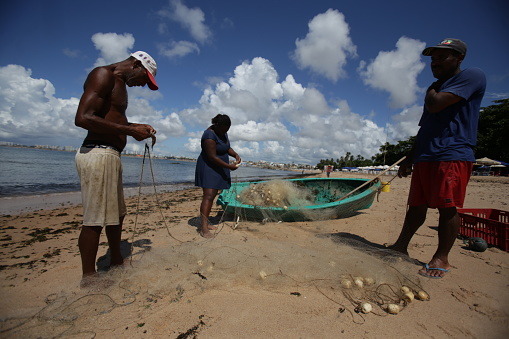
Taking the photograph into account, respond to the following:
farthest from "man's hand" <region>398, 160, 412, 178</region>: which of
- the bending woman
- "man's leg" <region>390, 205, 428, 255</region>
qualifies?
the bending woman

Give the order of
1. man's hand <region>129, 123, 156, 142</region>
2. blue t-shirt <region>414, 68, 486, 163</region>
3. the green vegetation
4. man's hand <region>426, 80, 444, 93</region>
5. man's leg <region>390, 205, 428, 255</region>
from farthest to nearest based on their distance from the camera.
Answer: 1. the green vegetation
2. man's leg <region>390, 205, 428, 255</region>
3. man's hand <region>426, 80, 444, 93</region>
4. blue t-shirt <region>414, 68, 486, 163</region>
5. man's hand <region>129, 123, 156, 142</region>

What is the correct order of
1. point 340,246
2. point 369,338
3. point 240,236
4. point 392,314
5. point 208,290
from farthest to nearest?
1. point 240,236
2. point 340,246
3. point 208,290
4. point 392,314
5. point 369,338

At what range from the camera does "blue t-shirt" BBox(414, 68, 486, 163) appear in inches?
94.7

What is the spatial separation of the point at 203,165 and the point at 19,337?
296 centimetres

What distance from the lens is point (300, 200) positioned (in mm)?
6090

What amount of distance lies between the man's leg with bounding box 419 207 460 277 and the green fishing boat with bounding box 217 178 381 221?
173 centimetres

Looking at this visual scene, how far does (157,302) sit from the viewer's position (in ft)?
6.53

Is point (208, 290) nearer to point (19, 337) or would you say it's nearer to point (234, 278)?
point (234, 278)

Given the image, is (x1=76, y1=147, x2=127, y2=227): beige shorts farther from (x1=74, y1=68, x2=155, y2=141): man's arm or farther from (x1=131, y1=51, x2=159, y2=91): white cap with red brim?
(x1=131, y1=51, x2=159, y2=91): white cap with red brim

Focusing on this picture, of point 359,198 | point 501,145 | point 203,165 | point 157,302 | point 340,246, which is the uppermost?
point 501,145

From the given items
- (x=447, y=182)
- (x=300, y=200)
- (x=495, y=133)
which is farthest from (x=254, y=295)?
(x=495, y=133)

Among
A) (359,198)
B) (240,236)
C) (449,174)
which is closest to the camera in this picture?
(449,174)

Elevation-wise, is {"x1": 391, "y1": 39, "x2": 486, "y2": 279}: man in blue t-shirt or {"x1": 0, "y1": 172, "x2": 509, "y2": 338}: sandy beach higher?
Answer: {"x1": 391, "y1": 39, "x2": 486, "y2": 279}: man in blue t-shirt

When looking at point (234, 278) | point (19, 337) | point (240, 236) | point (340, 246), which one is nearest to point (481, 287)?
point (340, 246)
